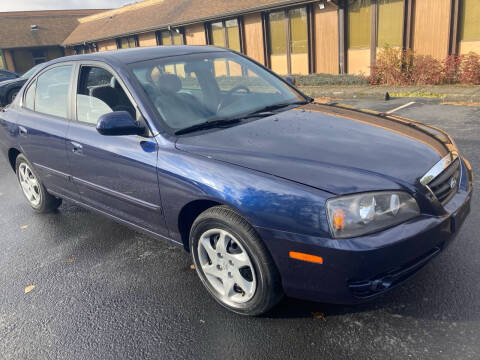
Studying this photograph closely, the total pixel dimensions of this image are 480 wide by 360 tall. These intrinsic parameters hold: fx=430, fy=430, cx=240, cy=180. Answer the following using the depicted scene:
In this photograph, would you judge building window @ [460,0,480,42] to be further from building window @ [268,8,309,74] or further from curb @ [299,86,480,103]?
building window @ [268,8,309,74]

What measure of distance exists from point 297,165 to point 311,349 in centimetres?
110

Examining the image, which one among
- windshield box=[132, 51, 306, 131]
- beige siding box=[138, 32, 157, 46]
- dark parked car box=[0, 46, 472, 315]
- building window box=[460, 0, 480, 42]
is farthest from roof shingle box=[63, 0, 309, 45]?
dark parked car box=[0, 46, 472, 315]

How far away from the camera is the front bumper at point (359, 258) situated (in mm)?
2334

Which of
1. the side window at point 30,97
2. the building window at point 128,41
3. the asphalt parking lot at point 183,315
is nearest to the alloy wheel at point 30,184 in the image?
the side window at point 30,97

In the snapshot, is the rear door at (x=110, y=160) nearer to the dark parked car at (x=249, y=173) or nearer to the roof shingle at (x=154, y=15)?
the dark parked car at (x=249, y=173)

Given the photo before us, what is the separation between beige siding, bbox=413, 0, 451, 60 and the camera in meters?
13.0

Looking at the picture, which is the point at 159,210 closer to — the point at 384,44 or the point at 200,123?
the point at 200,123

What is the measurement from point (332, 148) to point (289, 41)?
15928 mm

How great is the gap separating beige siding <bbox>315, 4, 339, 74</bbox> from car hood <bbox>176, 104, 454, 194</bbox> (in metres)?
13.5

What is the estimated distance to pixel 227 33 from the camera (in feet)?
66.8

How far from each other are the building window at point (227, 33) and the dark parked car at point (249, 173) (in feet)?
53.7

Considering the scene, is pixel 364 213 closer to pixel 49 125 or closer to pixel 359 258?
pixel 359 258

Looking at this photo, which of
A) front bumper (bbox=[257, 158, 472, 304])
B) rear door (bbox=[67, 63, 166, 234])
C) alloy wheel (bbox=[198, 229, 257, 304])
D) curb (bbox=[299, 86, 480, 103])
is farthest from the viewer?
curb (bbox=[299, 86, 480, 103])

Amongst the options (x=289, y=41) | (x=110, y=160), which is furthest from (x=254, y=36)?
(x=110, y=160)
